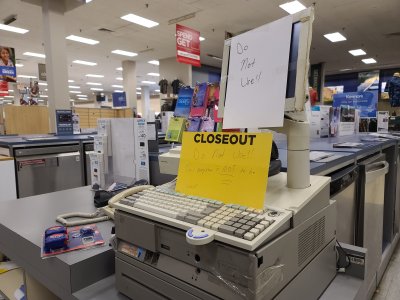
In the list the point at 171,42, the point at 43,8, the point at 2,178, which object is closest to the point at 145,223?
the point at 2,178

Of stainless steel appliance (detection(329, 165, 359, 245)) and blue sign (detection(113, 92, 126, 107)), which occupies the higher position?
blue sign (detection(113, 92, 126, 107))

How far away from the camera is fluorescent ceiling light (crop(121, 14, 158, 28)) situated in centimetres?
623

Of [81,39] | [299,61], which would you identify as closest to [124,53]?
[81,39]

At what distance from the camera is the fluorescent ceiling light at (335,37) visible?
7559 mm

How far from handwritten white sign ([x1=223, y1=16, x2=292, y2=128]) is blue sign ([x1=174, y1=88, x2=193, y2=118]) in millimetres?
769

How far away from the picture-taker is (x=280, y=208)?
60 centimetres

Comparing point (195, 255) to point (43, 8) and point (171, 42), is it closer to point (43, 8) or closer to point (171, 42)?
point (43, 8)

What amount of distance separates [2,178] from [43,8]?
3.95m

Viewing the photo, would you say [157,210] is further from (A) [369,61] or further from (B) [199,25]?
(A) [369,61]

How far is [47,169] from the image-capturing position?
10.9 feet

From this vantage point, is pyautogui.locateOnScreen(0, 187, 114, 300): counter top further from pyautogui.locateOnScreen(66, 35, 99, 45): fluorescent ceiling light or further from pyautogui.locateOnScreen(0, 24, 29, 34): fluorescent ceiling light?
pyautogui.locateOnScreen(66, 35, 99, 45): fluorescent ceiling light

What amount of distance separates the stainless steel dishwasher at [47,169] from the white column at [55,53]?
7.58 ft

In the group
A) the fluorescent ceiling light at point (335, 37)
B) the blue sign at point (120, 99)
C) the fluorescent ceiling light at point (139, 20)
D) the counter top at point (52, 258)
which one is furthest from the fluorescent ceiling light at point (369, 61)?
the counter top at point (52, 258)

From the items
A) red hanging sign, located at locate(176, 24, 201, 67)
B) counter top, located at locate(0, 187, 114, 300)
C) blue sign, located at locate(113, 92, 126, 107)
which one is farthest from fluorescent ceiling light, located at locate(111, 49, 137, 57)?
counter top, located at locate(0, 187, 114, 300)
